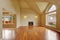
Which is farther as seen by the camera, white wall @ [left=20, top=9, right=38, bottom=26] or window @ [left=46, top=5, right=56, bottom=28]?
white wall @ [left=20, top=9, right=38, bottom=26]

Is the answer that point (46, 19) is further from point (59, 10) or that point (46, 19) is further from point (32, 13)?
point (59, 10)

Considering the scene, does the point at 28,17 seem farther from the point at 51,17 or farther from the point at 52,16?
the point at 52,16

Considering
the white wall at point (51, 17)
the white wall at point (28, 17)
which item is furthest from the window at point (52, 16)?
the white wall at point (28, 17)

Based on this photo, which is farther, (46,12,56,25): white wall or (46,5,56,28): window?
(46,12,56,25): white wall

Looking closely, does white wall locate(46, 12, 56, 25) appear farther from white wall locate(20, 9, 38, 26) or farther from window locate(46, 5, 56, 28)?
white wall locate(20, 9, 38, 26)

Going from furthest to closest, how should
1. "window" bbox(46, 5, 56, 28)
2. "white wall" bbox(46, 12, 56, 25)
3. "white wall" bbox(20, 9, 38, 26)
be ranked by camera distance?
1. "white wall" bbox(20, 9, 38, 26)
2. "white wall" bbox(46, 12, 56, 25)
3. "window" bbox(46, 5, 56, 28)

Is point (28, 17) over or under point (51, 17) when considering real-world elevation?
over

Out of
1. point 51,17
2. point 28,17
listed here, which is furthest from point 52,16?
point 28,17

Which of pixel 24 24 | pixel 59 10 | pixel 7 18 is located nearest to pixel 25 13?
pixel 24 24

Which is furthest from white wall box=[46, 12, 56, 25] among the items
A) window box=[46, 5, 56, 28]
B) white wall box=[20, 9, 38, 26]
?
white wall box=[20, 9, 38, 26]

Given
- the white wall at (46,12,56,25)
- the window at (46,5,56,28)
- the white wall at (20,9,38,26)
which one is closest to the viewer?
the window at (46,5,56,28)

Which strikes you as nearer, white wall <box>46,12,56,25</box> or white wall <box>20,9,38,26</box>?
white wall <box>46,12,56,25</box>

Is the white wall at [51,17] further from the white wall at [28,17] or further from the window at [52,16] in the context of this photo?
the white wall at [28,17]

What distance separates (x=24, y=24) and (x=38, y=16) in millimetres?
2859
